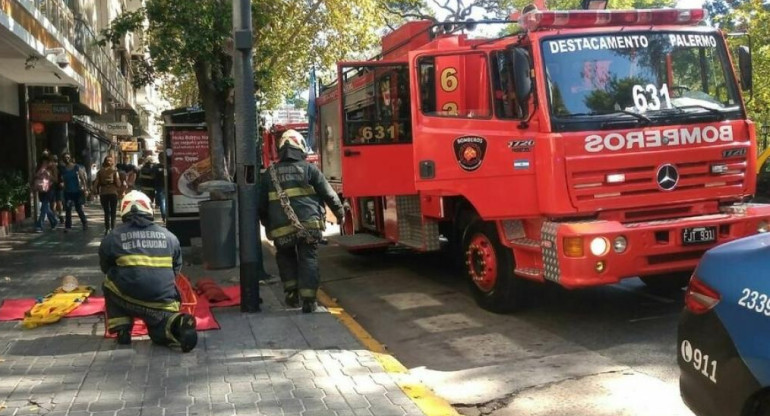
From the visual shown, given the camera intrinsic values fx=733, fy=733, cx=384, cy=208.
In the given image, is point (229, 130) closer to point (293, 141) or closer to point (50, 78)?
point (50, 78)

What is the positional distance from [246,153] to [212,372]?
2.51 meters

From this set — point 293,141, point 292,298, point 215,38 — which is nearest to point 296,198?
point 293,141

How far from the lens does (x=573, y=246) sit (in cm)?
593

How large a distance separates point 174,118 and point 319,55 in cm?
595

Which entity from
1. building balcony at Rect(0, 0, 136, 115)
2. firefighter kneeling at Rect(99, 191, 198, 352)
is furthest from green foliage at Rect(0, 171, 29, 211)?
firefighter kneeling at Rect(99, 191, 198, 352)

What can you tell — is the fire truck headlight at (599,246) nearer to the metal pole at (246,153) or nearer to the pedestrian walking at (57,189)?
the metal pole at (246,153)

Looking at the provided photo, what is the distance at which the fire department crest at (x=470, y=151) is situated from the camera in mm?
6883

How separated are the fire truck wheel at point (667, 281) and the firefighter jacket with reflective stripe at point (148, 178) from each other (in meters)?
14.1

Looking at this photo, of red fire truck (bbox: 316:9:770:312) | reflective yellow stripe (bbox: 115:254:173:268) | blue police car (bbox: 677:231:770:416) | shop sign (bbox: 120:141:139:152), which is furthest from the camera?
shop sign (bbox: 120:141:139:152)

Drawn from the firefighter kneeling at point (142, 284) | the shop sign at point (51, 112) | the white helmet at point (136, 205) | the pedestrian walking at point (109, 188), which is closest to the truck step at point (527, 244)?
the firefighter kneeling at point (142, 284)

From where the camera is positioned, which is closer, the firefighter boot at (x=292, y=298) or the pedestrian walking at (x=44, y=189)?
the firefighter boot at (x=292, y=298)

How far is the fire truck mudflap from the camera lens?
5898 millimetres

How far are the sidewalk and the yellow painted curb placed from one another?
69 millimetres

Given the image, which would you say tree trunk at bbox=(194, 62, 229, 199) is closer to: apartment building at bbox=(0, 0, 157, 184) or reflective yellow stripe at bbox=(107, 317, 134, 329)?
apartment building at bbox=(0, 0, 157, 184)
